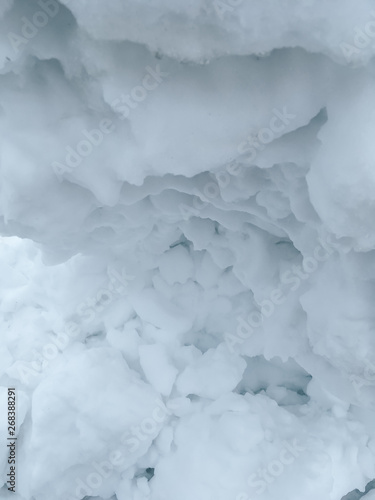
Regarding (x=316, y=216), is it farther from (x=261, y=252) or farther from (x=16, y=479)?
(x=16, y=479)

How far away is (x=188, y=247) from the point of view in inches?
63.1

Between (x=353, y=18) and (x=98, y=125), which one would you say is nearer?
(x=353, y=18)

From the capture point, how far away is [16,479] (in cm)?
170

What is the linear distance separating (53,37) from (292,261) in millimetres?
781

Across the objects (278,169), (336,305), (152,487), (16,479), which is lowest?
(152,487)

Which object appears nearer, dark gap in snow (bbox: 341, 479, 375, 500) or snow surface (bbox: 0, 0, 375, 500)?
snow surface (bbox: 0, 0, 375, 500)

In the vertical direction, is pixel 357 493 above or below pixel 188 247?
below

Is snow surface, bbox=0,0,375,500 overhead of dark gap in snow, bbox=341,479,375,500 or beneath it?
overhead

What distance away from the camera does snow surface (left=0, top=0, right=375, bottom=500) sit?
859 millimetres

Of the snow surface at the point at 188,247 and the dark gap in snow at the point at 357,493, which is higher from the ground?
the snow surface at the point at 188,247

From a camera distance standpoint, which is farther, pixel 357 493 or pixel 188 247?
pixel 357 493

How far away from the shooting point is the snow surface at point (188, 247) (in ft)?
2.82

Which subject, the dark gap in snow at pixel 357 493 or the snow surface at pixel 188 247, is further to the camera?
the dark gap in snow at pixel 357 493

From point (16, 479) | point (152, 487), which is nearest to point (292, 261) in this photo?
point (152, 487)
